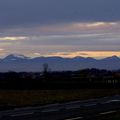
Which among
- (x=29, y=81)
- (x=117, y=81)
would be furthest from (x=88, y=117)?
(x=117, y=81)

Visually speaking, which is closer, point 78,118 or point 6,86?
point 78,118

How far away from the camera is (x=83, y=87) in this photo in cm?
6469

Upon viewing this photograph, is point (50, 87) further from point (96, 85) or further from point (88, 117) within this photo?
point (88, 117)

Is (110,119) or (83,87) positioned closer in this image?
(110,119)

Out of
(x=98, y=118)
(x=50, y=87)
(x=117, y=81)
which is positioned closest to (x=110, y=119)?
(x=98, y=118)

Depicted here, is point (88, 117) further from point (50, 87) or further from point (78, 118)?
point (50, 87)

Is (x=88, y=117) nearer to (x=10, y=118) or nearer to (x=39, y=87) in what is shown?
(x=10, y=118)

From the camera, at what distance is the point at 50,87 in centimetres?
6362

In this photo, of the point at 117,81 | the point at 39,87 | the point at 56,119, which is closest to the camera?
the point at 56,119

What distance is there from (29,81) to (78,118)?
43.7 meters

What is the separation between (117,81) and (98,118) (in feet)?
157

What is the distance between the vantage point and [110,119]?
2411 centimetres

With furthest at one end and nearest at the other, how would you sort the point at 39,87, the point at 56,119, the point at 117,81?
the point at 117,81 → the point at 39,87 → the point at 56,119

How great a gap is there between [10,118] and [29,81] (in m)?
43.0
